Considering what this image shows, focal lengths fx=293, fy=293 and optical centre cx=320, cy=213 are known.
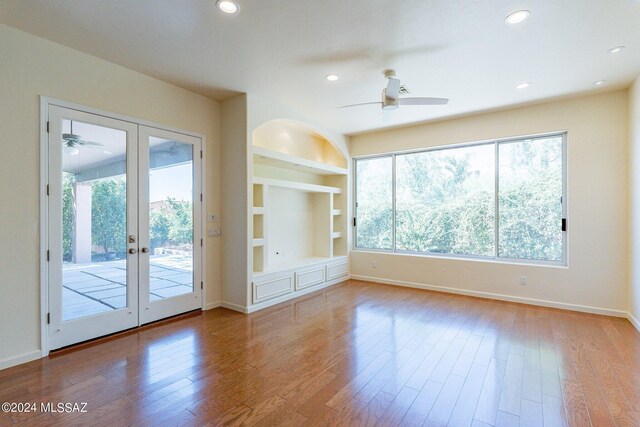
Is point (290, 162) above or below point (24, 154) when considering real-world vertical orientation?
above

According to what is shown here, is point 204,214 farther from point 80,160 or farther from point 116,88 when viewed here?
point 116,88

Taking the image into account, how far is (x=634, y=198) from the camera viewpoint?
3.63 meters

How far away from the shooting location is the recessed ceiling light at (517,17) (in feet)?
7.80

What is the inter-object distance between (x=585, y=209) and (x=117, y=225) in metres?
6.04

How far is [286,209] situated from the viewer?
547 cm

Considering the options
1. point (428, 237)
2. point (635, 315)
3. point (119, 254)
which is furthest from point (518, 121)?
point (119, 254)

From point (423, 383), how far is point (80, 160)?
3941mm

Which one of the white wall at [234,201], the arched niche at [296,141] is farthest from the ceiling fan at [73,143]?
the arched niche at [296,141]

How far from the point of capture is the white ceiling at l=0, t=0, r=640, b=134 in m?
2.35

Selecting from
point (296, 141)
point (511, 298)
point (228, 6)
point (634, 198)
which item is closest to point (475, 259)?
point (511, 298)

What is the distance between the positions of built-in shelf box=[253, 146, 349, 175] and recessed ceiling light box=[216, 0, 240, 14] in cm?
199

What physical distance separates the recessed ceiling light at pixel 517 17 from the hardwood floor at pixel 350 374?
300 cm

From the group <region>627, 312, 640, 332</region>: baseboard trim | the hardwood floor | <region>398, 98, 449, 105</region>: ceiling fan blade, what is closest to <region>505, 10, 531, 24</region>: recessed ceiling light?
<region>398, 98, 449, 105</region>: ceiling fan blade

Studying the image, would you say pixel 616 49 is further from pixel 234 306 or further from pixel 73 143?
pixel 73 143
